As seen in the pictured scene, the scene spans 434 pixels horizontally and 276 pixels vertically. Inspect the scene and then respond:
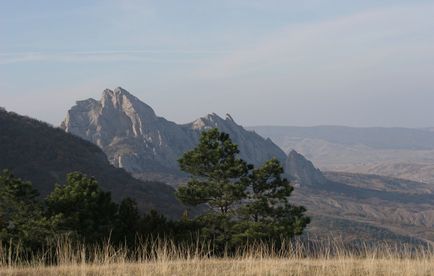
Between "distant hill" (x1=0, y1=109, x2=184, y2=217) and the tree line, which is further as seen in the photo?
"distant hill" (x1=0, y1=109, x2=184, y2=217)

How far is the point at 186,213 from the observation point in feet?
98.6

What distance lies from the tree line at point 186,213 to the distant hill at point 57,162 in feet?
239

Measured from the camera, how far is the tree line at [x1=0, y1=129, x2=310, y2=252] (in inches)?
900

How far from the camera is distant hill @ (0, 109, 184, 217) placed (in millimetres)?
107688

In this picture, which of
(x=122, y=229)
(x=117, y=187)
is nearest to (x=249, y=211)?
(x=122, y=229)

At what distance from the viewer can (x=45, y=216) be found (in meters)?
23.9

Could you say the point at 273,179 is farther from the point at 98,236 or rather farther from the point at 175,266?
the point at 175,266

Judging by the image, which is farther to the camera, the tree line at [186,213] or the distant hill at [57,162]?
the distant hill at [57,162]

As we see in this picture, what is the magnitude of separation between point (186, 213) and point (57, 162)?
322ft

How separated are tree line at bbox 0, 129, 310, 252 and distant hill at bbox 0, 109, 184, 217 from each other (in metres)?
73.0

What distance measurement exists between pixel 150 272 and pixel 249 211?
20602 millimetres

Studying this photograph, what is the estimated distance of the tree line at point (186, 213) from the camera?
2286 cm

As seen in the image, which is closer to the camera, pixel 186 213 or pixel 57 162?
pixel 186 213

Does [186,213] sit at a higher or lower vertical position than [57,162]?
lower
